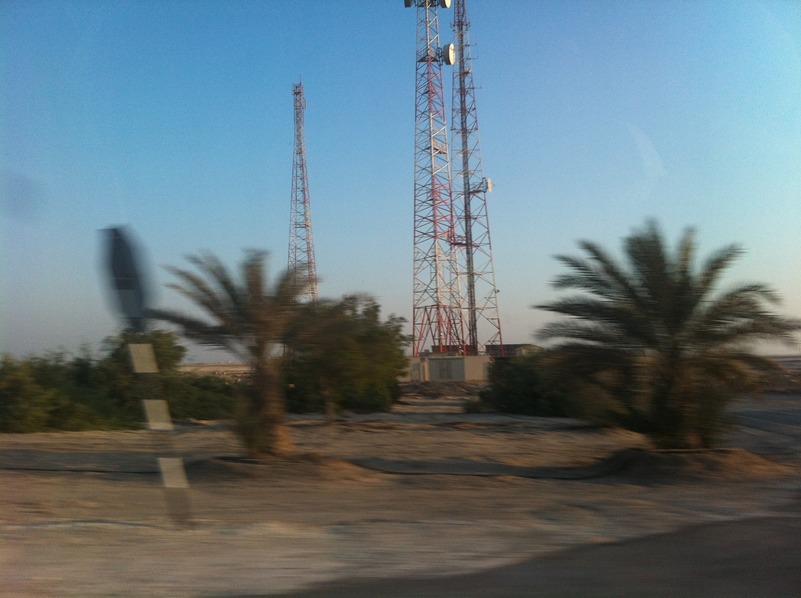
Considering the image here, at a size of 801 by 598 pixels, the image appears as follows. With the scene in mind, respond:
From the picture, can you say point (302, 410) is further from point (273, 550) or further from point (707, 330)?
point (273, 550)

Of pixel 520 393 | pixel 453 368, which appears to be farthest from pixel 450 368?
pixel 520 393

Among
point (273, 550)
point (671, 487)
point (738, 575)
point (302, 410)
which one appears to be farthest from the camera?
point (302, 410)

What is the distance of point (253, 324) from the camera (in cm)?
1426

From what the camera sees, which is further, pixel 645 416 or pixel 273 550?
pixel 645 416

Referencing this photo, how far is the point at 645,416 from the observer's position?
51.0ft

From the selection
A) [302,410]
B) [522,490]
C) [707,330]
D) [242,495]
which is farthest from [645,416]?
[302,410]

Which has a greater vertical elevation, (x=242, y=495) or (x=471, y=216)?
(x=471, y=216)

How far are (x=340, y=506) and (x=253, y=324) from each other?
4.82 metres

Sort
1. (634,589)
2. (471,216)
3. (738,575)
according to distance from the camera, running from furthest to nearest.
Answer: (471,216)
(738,575)
(634,589)

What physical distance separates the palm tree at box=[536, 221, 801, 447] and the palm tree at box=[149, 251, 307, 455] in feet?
18.9

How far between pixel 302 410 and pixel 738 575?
87.1ft

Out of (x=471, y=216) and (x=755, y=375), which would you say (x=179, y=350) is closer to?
(x=755, y=375)

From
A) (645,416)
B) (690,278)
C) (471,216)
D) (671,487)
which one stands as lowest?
(671,487)

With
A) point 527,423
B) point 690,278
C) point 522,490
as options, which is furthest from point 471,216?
point 522,490
